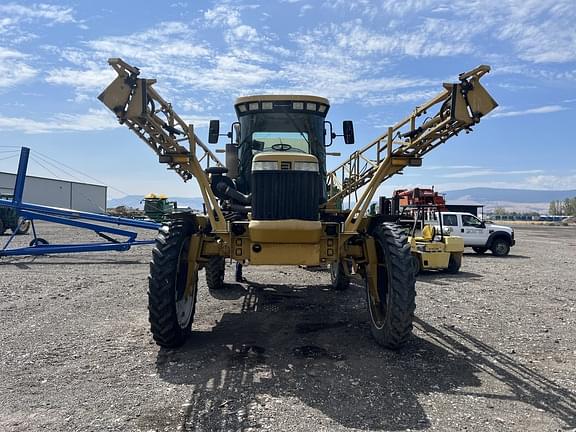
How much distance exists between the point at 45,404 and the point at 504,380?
13.7ft

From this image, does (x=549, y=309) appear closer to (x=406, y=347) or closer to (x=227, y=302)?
(x=406, y=347)

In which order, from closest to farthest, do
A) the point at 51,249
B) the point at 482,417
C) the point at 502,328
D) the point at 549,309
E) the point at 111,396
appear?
the point at 482,417 → the point at 111,396 → the point at 502,328 → the point at 549,309 → the point at 51,249

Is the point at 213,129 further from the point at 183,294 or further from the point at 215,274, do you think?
the point at 215,274

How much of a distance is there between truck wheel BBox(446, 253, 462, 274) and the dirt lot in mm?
3815

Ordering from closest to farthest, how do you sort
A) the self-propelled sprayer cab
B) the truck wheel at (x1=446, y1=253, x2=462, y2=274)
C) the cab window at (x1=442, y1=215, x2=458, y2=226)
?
the self-propelled sprayer cab, the truck wheel at (x1=446, y1=253, x2=462, y2=274), the cab window at (x1=442, y1=215, x2=458, y2=226)

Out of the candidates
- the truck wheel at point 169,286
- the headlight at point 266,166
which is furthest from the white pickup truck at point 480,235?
the truck wheel at point 169,286

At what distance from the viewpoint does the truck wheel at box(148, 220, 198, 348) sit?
5285 mm

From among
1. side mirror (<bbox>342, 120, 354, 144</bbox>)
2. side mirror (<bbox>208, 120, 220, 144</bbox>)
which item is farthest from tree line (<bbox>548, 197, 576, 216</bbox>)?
side mirror (<bbox>208, 120, 220, 144</bbox>)

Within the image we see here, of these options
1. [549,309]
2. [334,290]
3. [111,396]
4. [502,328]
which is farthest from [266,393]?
[549,309]

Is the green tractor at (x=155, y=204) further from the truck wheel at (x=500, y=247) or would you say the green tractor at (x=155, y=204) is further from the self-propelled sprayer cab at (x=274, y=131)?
the self-propelled sprayer cab at (x=274, y=131)

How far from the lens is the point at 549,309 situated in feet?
27.4

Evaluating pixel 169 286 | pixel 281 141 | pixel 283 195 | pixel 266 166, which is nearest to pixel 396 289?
pixel 283 195

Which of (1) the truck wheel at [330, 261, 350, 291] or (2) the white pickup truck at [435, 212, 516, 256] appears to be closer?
(1) the truck wheel at [330, 261, 350, 291]

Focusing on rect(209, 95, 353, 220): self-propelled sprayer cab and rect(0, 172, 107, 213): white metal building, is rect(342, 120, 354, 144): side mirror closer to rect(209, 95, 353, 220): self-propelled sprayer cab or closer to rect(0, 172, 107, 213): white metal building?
rect(209, 95, 353, 220): self-propelled sprayer cab
